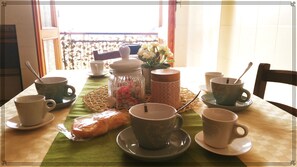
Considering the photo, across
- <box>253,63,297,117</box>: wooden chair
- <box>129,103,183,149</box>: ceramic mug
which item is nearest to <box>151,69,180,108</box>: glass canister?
<box>129,103,183,149</box>: ceramic mug

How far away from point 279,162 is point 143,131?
316 mm

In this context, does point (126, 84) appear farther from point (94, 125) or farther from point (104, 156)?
point (104, 156)

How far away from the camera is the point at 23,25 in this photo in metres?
2.33

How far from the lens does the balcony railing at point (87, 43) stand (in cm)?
434

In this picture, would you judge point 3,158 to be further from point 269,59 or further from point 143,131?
point 269,59

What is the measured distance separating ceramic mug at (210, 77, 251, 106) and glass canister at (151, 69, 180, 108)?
14 cm

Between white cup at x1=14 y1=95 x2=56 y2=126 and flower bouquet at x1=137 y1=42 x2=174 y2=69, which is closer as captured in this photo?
white cup at x1=14 y1=95 x2=56 y2=126

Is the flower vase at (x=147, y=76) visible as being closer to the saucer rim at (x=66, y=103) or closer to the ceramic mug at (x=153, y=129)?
the saucer rim at (x=66, y=103)

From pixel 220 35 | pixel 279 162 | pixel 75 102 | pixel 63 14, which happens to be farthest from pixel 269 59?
pixel 63 14

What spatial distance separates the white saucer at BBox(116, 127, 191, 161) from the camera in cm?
51

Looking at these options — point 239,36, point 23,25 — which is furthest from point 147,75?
point 23,25

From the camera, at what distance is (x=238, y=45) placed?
70.3 inches

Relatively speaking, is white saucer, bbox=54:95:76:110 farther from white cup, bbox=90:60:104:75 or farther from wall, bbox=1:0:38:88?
wall, bbox=1:0:38:88

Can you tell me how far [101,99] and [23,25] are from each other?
185 centimetres
